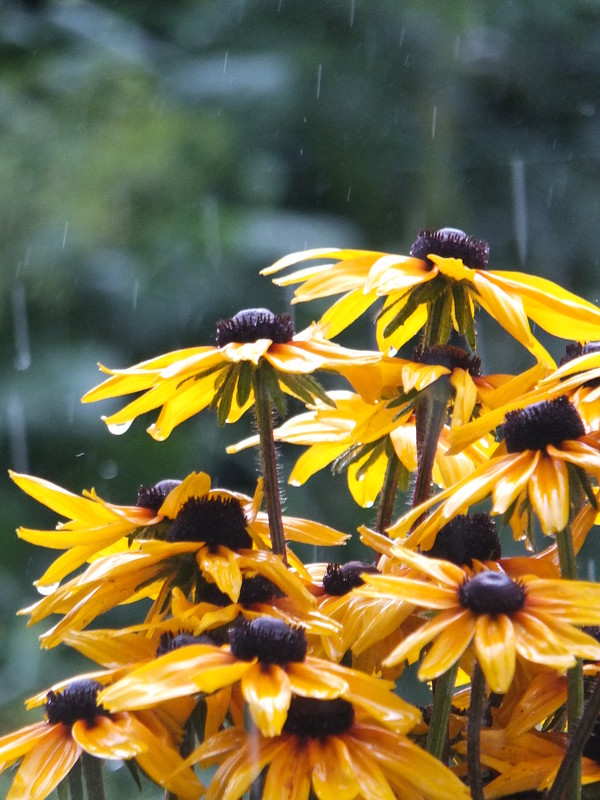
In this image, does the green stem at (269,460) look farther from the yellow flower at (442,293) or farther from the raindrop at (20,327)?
the raindrop at (20,327)

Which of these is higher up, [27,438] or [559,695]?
[559,695]

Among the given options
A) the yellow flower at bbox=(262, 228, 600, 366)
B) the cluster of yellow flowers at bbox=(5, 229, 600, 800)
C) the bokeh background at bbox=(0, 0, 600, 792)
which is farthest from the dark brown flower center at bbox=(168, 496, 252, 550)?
the bokeh background at bbox=(0, 0, 600, 792)

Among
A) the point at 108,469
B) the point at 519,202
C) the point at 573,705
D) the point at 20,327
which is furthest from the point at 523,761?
the point at 519,202

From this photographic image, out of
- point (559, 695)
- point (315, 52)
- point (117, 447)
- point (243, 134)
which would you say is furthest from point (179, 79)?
point (559, 695)

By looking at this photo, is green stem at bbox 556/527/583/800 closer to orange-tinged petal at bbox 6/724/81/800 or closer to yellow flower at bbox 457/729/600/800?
yellow flower at bbox 457/729/600/800

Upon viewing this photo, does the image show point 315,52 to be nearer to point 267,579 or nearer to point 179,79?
point 179,79
